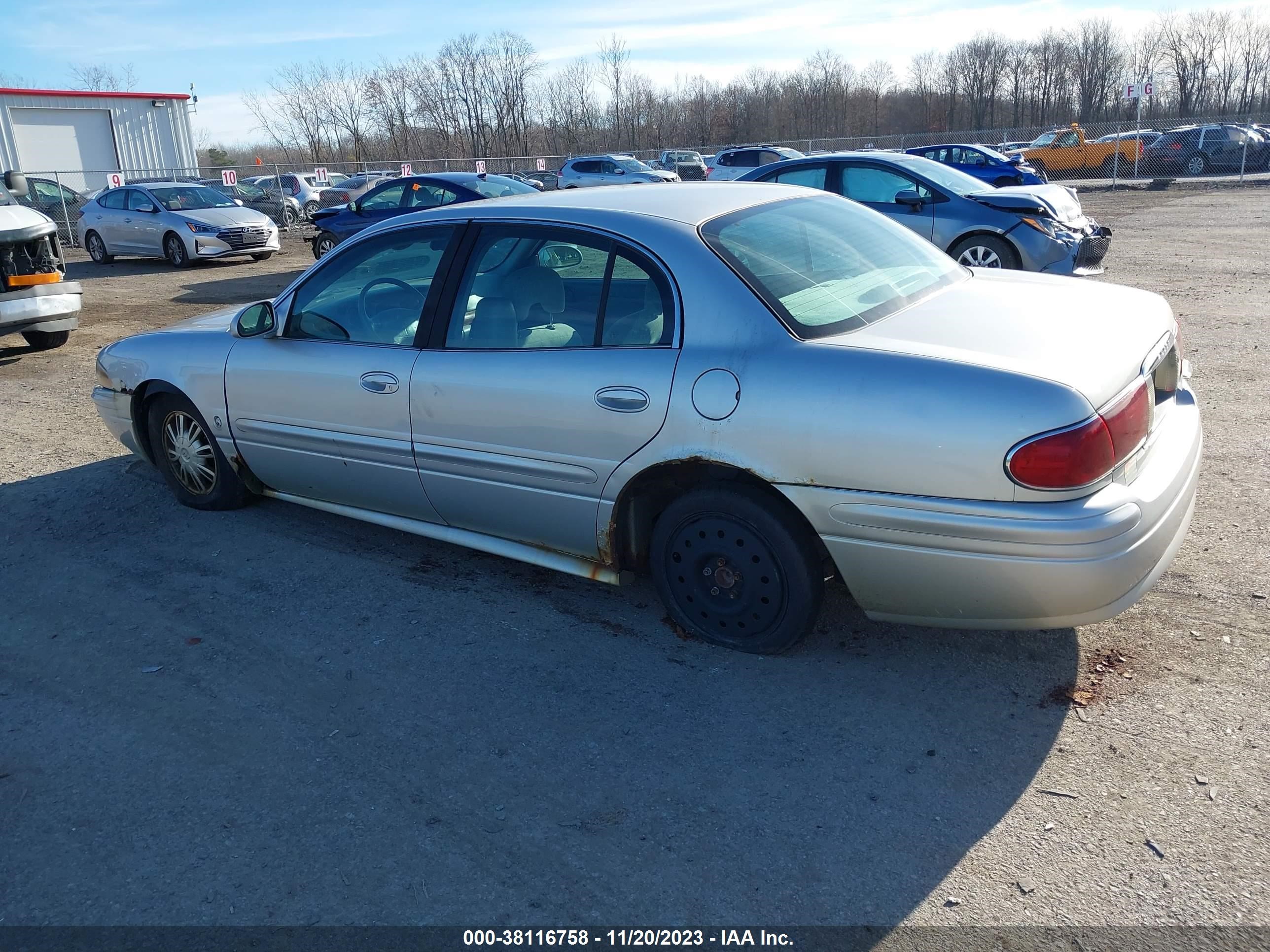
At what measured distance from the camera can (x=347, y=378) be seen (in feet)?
14.4

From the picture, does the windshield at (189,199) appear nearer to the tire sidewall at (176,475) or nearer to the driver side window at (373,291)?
the tire sidewall at (176,475)

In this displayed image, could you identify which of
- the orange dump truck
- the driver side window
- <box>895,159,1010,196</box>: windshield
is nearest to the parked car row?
the orange dump truck

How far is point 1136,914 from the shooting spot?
7.89 feet

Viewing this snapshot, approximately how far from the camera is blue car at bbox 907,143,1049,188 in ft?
60.6

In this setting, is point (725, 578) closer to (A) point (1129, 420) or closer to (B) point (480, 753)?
(B) point (480, 753)

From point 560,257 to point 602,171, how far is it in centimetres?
2364

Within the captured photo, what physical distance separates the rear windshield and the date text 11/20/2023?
1.88m

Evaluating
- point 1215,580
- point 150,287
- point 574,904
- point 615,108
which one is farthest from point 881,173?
point 615,108

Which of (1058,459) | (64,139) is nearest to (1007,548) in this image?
(1058,459)

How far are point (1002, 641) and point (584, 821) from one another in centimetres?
181

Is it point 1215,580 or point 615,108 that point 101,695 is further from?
point 615,108

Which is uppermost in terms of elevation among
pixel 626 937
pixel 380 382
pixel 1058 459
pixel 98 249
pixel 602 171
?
pixel 602 171

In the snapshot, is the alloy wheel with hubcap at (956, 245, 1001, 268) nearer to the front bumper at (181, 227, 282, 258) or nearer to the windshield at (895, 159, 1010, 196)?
the windshield at (895, 159, 1010, 196)

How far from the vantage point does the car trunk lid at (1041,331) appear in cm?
309
